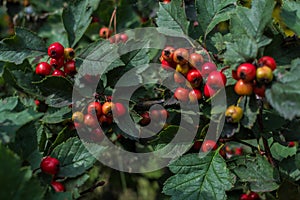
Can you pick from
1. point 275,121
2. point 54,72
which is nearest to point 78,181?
point 54,72

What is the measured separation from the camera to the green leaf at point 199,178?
1.86 meters

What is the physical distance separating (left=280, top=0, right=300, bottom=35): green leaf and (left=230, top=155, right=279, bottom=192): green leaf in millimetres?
557

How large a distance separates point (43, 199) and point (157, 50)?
47.1 inches

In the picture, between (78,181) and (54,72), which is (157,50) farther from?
(78,181)

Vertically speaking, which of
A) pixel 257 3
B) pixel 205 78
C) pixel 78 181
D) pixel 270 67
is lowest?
pixel 78 181

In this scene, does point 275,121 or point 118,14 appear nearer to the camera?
point 275,121

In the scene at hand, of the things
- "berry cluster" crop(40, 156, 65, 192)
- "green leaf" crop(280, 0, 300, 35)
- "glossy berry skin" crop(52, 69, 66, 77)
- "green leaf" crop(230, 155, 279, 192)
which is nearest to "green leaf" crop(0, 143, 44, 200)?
"berry cluster" crop(40, 156, 65, 192)

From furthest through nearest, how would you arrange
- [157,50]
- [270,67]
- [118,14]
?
[118,14] < [157,50] < [270,67]

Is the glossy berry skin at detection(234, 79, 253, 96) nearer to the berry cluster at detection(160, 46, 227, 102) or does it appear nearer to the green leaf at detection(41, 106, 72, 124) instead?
the berry cluster at detection(160, 46, 227, 102)

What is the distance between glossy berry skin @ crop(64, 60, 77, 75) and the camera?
2.01 metres

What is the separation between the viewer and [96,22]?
293cm

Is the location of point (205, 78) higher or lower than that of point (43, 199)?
higher

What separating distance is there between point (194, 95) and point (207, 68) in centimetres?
13

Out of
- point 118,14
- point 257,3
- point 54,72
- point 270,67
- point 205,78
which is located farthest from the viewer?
point 118,14
